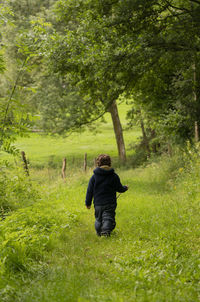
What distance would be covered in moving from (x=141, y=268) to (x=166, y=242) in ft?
4.29

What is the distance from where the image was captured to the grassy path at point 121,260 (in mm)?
3859

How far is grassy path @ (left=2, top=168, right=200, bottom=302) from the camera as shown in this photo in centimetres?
386

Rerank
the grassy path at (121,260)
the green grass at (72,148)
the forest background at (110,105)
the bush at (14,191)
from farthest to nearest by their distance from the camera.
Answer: the green grass at (72,148)
the bush at (14,191)
the forest background at (110,105)
the grassy path at (121,260)

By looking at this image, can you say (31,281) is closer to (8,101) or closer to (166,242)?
(166,242)

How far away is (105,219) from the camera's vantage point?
701 centimetres

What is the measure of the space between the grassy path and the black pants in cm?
21

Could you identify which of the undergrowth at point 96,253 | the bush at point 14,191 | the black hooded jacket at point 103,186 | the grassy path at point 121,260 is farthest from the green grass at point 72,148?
the black hooded jacket at point 103,186

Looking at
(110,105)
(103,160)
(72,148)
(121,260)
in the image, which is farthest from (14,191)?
(72,148)

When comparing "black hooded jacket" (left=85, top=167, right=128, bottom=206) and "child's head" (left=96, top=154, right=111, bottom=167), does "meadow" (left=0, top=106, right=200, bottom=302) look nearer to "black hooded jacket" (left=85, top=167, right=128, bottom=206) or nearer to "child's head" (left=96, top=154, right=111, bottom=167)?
"black hooded jacket" (left=85, top=167, right=128, bottom=206)

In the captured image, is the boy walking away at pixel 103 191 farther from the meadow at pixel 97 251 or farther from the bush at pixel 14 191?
the bush at pixel 14 191

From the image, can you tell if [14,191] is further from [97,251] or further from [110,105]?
[110,105]

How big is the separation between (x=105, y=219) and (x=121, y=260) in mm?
1947

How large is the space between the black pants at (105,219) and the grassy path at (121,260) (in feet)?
0.69

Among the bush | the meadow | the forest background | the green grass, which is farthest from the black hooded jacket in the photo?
the green grass
